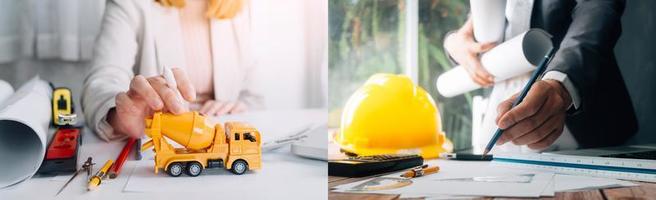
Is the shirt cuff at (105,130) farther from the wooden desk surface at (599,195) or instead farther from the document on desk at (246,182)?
the wooden desk surface at (599,195)

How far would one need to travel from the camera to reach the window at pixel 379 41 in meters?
1.55

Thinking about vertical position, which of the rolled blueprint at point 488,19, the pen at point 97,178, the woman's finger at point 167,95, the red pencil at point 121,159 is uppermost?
the rolled blueprint at point 488,19

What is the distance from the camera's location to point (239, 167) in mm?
1051

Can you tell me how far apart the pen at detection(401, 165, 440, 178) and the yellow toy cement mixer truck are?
11.5 inches

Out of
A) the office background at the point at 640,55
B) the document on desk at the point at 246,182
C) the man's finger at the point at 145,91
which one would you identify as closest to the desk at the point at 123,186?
the document on desk at the point at 246,182

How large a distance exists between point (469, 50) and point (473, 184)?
17.6 inches

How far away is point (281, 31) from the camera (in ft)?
3.66

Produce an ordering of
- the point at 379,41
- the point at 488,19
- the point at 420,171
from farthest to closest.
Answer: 1. the point at 379,41
2. the point at 488,19
3. the point at 420,171

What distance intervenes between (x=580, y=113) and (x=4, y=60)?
1070mm

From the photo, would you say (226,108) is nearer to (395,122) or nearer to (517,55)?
(395,122)

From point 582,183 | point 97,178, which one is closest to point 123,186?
point 97,178

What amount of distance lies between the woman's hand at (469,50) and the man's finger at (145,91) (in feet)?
2.44

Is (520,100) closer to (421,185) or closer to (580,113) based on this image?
(580,113)

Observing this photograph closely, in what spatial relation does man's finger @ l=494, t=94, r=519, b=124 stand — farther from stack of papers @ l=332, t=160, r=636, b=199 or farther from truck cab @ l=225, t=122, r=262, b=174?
truck cab @ l=225, t=122, r=262, b=174
